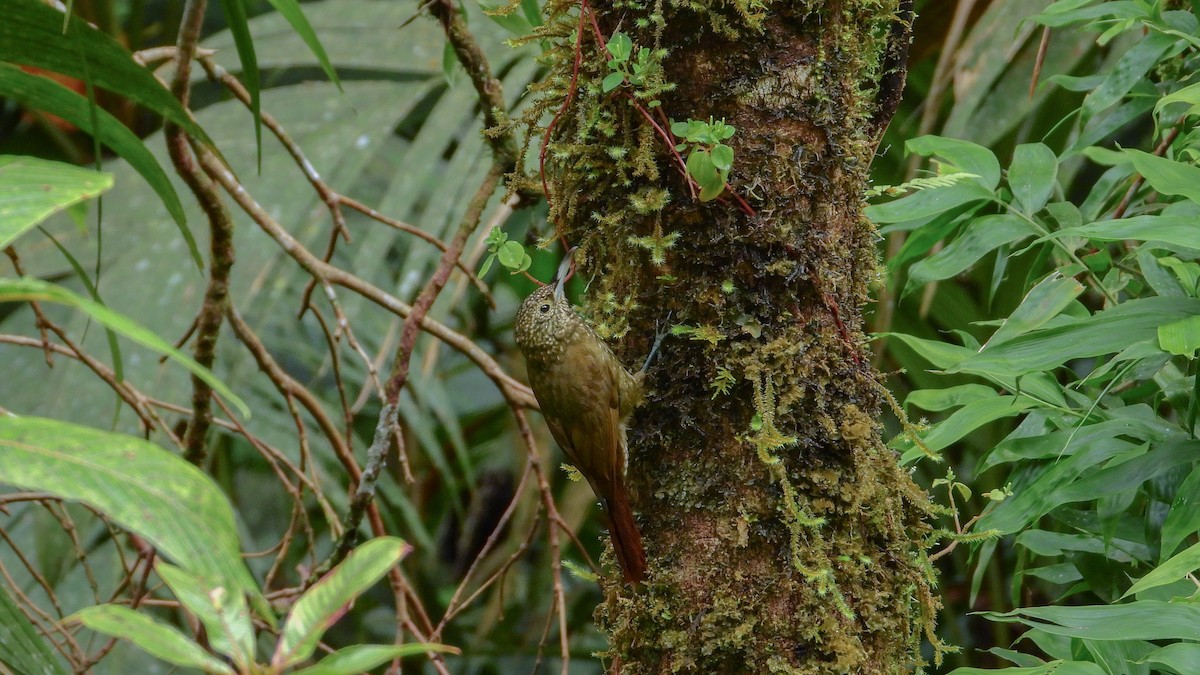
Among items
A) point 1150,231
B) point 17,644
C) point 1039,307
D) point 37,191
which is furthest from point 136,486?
point 1039,307

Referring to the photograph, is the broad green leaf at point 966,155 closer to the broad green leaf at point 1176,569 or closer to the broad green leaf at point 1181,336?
the broad green leaf at point 1181,336

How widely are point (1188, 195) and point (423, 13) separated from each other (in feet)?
4.58

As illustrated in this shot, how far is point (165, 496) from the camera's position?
2.20ft

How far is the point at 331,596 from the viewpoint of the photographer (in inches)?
27.3

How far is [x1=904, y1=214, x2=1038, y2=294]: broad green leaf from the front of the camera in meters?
1.62

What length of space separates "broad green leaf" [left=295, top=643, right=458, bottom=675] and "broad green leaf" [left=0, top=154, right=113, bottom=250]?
12.8 inches

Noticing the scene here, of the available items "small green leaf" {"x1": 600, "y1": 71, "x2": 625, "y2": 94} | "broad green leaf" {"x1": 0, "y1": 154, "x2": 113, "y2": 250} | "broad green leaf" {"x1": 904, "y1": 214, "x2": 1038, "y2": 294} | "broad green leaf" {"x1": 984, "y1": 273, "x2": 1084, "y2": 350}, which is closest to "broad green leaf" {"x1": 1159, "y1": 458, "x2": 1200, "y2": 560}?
"broad green leaf" {"x1": 984, "y1": 273, "x2": 1084, "y2": 350}

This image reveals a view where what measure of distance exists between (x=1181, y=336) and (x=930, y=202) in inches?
19.1

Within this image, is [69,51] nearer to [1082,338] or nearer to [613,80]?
[613,80]

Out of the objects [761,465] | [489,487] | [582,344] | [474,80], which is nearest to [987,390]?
[761,465]

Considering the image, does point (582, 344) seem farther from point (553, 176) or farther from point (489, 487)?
point (489, 487)

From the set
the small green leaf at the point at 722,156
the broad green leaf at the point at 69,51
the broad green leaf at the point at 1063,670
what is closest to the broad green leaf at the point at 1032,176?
the small green leaf at the point at 722,156

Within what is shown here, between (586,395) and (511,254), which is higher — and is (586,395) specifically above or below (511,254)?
below

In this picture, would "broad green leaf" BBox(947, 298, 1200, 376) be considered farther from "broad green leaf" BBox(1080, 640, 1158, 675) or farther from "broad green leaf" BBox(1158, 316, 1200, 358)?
"broad green leaf" BBox(1080, 640, 1158, 675)
